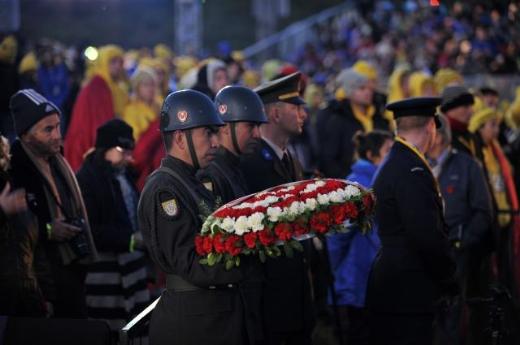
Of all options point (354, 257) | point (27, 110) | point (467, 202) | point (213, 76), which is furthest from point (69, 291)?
point (213, 76)

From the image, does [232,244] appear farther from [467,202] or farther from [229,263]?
[467,202]

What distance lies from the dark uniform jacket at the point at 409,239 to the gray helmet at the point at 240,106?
3.10ft

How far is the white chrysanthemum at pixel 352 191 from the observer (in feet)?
18.3

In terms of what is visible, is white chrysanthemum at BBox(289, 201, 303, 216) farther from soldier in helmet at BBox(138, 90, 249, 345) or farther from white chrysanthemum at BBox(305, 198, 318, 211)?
soldier in helmet at BBox(138, 90, 249, 345)

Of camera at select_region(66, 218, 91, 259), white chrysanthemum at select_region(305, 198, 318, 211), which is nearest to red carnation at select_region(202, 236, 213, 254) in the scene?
white chrysanthemum at select_region(305, 198, 318, 211)

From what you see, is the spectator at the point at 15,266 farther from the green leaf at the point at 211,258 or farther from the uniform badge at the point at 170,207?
the green leaf at the point at 211,258

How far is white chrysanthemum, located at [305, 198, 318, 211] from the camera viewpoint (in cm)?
529

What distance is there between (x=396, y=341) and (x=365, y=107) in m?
5.75

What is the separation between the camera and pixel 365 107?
41.0 feet

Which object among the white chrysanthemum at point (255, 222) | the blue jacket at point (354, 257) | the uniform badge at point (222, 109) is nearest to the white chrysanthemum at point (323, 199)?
the white chrysanthemum at point (255, 222)

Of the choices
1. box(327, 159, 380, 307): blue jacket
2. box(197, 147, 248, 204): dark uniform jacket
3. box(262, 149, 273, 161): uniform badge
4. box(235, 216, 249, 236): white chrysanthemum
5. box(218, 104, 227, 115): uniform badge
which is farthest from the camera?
box(327, 159, 380, 307): blue jacket

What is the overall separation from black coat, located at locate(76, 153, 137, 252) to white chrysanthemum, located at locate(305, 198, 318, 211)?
10.1 feet

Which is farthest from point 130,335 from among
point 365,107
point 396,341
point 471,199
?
point 365,107

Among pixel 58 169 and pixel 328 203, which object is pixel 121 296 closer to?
pixel 58 169
